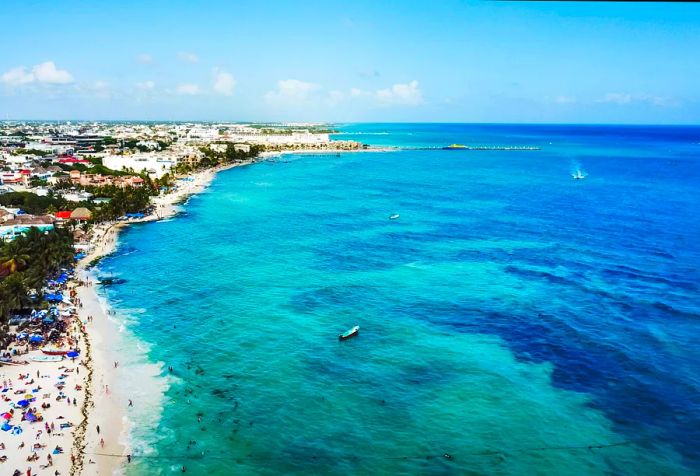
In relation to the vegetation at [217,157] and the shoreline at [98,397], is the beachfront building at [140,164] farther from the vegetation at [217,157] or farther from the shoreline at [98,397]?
the shoreline at [98,397]

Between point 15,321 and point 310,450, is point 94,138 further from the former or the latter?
point 310,450

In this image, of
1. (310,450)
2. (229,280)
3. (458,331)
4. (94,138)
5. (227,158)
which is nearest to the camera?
(310,450)

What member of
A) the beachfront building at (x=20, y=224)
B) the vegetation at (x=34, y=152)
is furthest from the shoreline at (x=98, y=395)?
the vegetation at (x=34, y=152)

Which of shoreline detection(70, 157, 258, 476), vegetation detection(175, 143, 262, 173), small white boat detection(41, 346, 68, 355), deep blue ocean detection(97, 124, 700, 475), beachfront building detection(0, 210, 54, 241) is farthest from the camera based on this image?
vegetation detection(175, 143, 262, 173)

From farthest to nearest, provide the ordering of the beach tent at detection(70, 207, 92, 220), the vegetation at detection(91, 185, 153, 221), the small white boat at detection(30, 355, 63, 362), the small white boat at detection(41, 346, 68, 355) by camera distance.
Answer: the vegetation at detection(91, 185, 153, 221) < the beach tent at detection(70, 207, 92, 220) < the small white boat at detection(41, 346, 68, 355) < the small white boat at detection(30, 355, 63, 362)

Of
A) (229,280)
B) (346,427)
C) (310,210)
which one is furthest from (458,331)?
(310,210)

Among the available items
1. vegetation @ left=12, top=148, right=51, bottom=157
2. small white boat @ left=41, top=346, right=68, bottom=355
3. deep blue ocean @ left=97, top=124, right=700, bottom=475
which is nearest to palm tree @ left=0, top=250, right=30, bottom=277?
deep blue ocean @ left=97, top=124, right=700, bottom=475

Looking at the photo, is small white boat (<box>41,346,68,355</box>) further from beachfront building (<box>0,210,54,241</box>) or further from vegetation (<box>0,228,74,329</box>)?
beachfront building (<box>0,210,54,241</box>)
